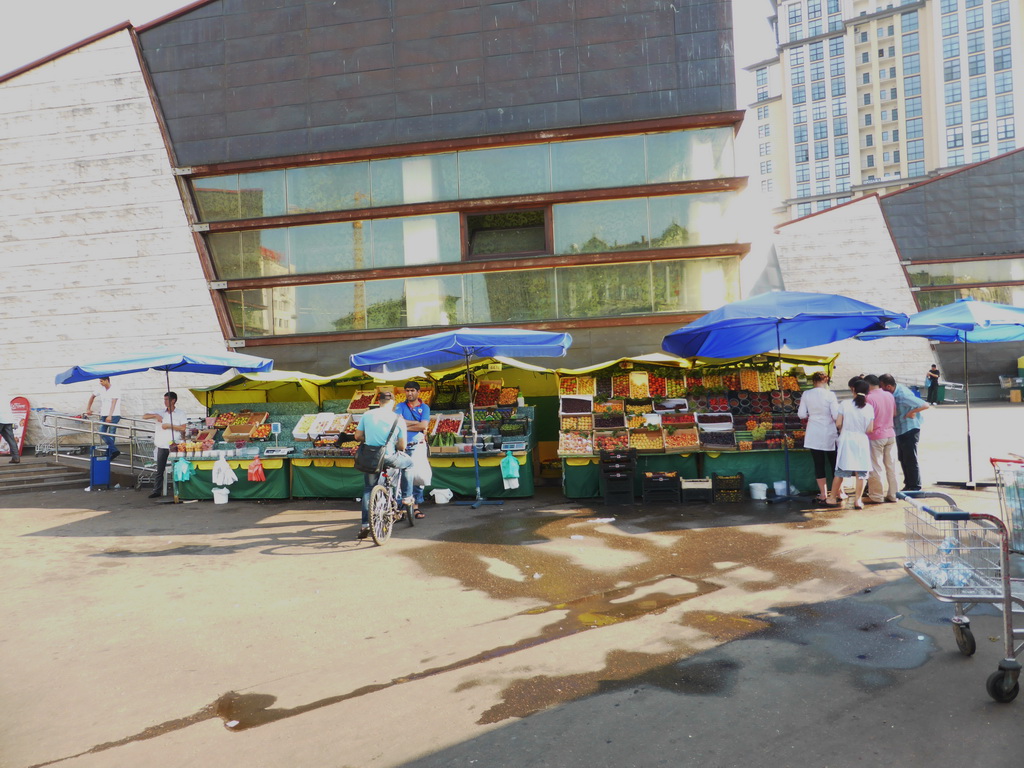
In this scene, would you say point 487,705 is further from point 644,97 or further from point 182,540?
point 644,97

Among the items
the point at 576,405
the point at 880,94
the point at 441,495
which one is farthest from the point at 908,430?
the point at 880,94

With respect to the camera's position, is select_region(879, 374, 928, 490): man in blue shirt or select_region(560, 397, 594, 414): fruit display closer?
select_region(879, 374, 928, 490): man in blue shirt

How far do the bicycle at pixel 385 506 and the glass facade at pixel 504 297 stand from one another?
8646 mm

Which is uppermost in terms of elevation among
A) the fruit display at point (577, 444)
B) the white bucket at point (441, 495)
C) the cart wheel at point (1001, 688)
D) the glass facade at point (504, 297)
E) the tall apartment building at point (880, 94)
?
the tall apartment building at point (880, 94)

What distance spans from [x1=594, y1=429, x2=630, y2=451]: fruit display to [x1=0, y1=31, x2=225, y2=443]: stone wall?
39.3 ft

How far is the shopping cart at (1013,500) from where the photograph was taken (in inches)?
212

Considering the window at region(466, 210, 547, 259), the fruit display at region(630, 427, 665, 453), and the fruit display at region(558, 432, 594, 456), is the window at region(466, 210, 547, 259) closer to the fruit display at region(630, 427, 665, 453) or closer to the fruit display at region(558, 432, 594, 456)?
the fruit display at region(558, 432, 594, 456)

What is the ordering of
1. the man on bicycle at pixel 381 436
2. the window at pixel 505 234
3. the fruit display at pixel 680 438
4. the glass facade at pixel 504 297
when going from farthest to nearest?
the window at pixel 505 234, the glass facade at pixel 504 297, the fruit display at pixel 680 438, the man on bicycle at pixel 381 436

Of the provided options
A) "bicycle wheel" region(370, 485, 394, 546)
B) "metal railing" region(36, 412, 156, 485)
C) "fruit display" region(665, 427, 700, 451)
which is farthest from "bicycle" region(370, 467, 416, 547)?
"metal railing" region(36, 412, 156, 485)

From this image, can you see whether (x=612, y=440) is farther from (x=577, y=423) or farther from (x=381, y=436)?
(x=381, y=436)

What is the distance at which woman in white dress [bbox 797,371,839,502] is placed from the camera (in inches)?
405

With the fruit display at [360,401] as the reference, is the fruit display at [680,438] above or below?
below

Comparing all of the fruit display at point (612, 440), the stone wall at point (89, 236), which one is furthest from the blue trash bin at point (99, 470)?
the fruit display at point (612, 440)

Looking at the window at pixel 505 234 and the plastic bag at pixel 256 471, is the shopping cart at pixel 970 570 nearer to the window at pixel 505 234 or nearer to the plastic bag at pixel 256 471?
the plastic bag at pixel 256 471
